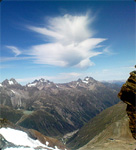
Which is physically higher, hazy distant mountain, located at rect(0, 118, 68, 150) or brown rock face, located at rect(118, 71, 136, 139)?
brown rock face, located at rect(118, 71, 136, 139)

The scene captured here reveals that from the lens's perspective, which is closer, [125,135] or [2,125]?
[2,125]

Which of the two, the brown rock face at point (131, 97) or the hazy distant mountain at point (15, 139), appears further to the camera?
the hazy distant mountain at point (15, 139)

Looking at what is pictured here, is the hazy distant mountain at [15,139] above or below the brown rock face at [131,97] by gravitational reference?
below

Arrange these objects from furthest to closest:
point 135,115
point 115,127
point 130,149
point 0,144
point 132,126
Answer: point 115,127 < point 130,149 < point 0,144 < point 132,126 < point 135,115

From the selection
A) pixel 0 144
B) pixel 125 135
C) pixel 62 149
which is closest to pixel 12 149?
pixel 0 144

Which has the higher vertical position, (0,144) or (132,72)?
(132,72)

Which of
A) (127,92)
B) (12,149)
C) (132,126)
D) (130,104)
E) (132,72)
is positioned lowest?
(12,149)

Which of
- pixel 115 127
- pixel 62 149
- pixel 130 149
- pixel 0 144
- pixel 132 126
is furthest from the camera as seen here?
pixel 115 127

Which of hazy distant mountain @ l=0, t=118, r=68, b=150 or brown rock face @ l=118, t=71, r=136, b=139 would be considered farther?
hazy distant mountain @ l=0, t=118, r=68, b=150

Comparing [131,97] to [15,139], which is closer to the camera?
[131,97]

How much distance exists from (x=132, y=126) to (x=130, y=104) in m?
4.79

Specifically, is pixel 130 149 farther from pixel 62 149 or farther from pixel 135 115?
pixel 62 149

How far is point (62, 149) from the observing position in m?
71.8

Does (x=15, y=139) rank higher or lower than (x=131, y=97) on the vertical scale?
lower
